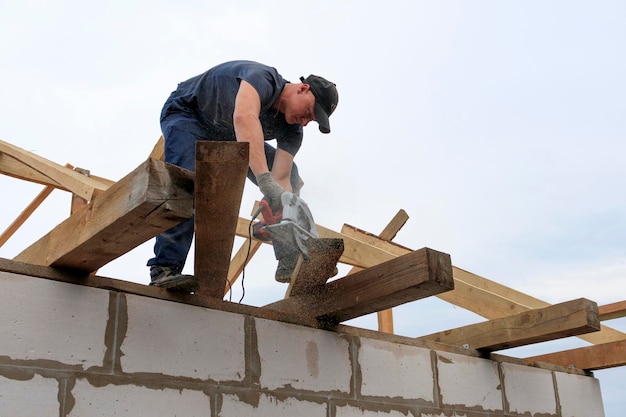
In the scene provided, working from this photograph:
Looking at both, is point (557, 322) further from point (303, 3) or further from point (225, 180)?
point (303, 3)

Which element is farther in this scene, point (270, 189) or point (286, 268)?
point (286, 268)

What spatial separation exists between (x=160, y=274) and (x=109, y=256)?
44cm

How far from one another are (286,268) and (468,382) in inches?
47.4

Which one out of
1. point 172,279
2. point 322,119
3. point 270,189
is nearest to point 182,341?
point 172,279

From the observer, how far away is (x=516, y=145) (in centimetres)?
963

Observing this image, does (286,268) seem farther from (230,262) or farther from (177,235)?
(177,235)

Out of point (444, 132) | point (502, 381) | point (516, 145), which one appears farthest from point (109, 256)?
point (516, 145)

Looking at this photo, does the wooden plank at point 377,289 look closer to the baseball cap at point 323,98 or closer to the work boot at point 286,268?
the work boot at point 286,268

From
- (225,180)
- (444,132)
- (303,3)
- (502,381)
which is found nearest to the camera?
(225,180)

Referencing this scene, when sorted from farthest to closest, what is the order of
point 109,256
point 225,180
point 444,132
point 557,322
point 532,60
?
point 444,132 → point 532,60 → point 557,322 → point 109,256 → point 225,180

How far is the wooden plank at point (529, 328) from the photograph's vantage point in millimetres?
3053

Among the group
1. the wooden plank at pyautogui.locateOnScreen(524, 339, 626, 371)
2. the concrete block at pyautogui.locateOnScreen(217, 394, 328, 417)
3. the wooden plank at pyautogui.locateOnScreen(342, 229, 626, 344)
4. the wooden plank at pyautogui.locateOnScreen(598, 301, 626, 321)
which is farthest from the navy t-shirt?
the wooden plank at pyautogui.locateOnScreen(598, 301, 626, 321)

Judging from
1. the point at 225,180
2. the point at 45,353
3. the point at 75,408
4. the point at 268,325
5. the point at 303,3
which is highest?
the point at 303,3

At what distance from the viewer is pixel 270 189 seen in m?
2.60
